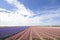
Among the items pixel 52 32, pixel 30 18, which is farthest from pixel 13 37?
pixel 52 32

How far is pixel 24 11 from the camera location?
23.3ft

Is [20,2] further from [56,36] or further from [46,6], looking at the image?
[56,36]

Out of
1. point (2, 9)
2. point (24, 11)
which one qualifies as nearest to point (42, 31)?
point (24, 11)

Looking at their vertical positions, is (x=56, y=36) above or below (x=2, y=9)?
below

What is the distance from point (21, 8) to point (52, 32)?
1.75 metres

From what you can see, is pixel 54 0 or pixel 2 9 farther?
pixel 2 9

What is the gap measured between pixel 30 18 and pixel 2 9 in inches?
54.5

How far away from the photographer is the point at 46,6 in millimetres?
6625

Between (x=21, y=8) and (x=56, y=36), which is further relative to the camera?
(x=21, y=8)

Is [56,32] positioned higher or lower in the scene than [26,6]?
lower

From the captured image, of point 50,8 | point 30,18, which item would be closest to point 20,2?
point 30,18

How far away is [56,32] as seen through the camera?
21.3ft

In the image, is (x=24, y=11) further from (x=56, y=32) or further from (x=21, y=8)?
(x=56, y=32)

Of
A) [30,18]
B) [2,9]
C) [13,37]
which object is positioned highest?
[2,9]
